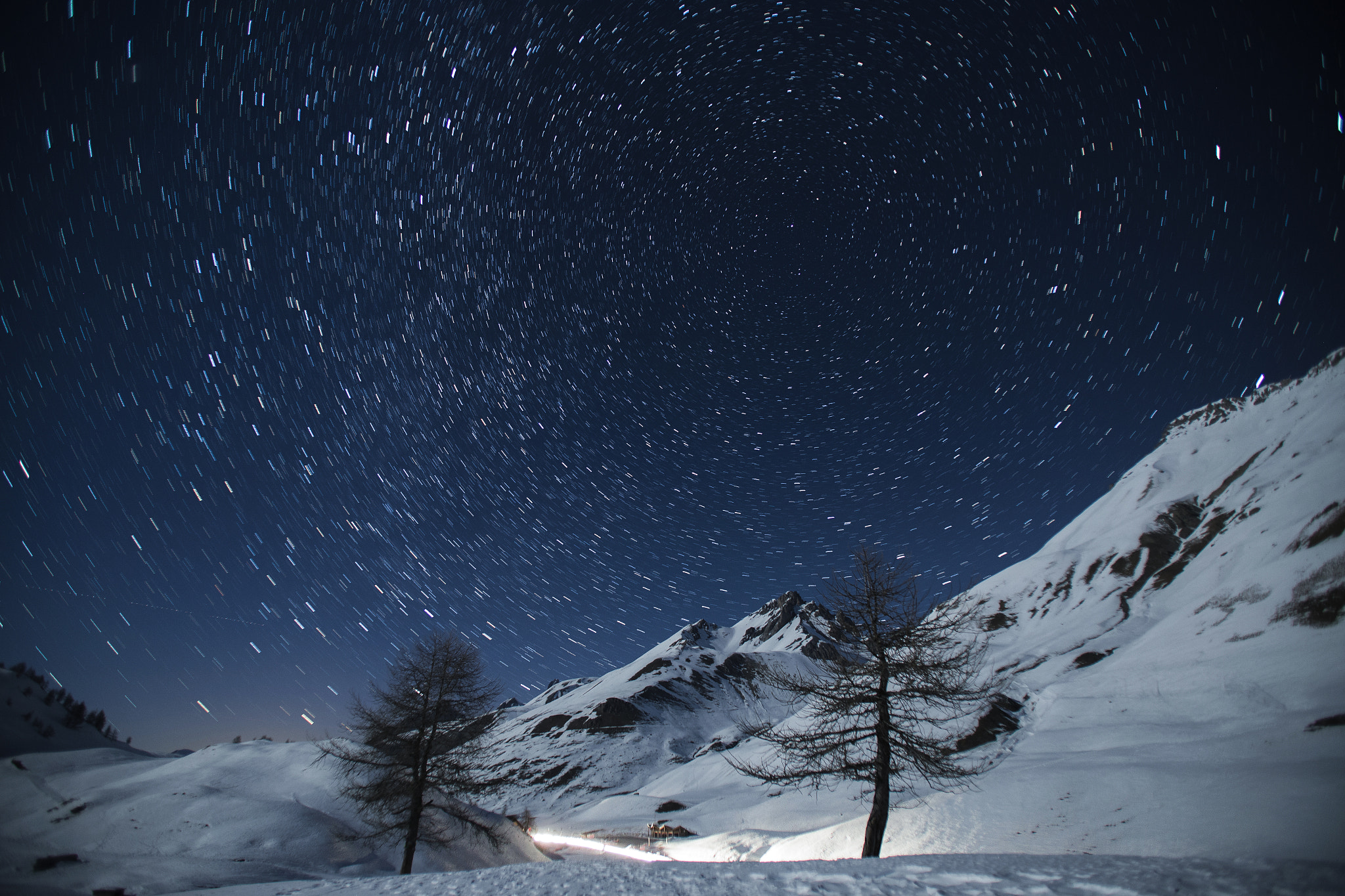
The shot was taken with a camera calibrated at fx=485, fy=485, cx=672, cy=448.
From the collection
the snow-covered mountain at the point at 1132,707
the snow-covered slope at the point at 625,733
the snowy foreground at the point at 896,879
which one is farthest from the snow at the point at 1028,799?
the snow-covered slope at the point at 625,733

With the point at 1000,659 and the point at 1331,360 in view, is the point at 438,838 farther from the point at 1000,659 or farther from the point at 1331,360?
the point at 1331,360

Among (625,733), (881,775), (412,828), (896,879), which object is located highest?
(881,775)

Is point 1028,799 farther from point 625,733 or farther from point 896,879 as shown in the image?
point 625,733

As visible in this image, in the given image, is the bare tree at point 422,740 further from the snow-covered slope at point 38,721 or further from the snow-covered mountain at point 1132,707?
the snow-covered slope at point 38,721

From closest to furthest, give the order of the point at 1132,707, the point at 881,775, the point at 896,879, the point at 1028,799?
1. the point at 896,879
2. the point at 881,775
3. the point at 1028,799
4. the point at 1132,707

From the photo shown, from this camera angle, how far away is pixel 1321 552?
53.7 metres

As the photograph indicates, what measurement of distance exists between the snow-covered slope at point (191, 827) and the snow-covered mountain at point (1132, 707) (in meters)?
13.6

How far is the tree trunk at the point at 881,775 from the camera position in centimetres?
908

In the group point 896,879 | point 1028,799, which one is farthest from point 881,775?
point 1028,799

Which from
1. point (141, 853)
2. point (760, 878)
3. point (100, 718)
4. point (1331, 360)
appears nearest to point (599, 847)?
point (141, 853)

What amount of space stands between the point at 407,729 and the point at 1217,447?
220967 mm

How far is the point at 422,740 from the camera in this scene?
14.2m

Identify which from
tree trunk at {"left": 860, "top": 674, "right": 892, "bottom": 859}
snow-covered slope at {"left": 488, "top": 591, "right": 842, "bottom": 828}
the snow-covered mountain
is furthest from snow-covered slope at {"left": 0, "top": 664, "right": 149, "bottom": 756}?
tree trunk at {"left": 860, "top": 674, "right": 892, "bottom": 859}

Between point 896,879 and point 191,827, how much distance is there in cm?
2108
